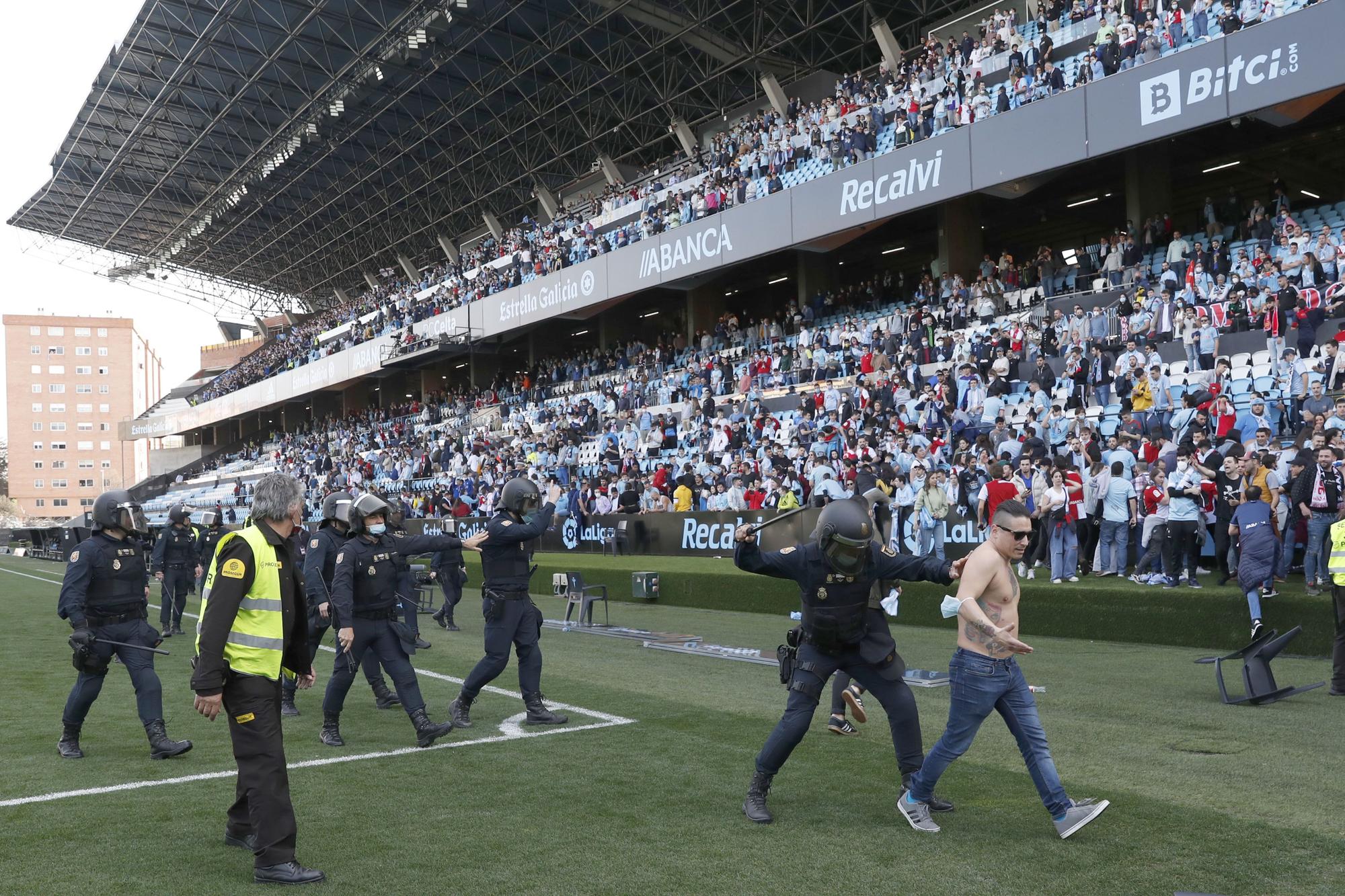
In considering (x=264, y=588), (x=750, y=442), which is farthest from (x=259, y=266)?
(x=264, y=588)

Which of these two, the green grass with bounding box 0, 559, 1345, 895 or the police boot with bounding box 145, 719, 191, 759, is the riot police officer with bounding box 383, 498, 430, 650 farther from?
the police boot with bounding box 145, 719, 191, 759

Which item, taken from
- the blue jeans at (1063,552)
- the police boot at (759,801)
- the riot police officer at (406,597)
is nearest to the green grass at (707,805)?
the police boot at (759,801)

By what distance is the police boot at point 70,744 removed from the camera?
734cm

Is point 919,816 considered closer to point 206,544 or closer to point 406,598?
point 406,598

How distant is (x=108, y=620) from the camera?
7.41 m

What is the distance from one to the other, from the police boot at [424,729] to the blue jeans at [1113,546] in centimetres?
963

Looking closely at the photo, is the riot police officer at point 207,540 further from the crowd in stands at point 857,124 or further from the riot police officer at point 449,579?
the crowd in stands at point 857,124

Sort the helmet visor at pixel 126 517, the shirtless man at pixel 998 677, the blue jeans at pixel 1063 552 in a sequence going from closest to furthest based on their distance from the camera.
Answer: the shirtless man at pixel 998 677, the helmet visor at pixel 126 517, the blue jeans at pixel 1063 552

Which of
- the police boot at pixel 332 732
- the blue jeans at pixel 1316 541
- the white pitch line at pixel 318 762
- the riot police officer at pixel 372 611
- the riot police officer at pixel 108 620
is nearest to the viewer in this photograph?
A: the white pitch line at pixel 318 762

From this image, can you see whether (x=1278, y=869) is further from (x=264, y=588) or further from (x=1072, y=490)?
(x=1072, y=490)

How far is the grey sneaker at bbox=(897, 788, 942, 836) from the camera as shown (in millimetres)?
5203

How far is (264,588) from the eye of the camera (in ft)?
16.6

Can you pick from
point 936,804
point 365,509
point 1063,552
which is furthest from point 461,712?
point 1063,552

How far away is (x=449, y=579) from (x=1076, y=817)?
12226mm
